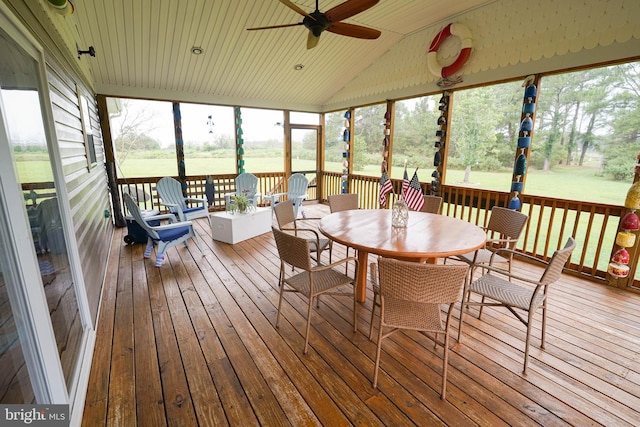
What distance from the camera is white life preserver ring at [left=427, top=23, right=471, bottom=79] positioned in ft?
13.2

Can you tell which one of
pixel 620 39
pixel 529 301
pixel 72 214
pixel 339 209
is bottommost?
pixel 529 301

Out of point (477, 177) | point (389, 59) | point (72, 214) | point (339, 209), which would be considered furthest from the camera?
point (389, 59)

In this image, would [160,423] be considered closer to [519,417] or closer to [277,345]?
[277,345]

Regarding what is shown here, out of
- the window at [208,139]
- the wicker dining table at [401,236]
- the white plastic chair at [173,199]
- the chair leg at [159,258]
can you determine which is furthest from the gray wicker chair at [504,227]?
the window at [208,139]

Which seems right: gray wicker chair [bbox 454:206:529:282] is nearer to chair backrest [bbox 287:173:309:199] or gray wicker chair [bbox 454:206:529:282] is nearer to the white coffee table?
the white coffee table

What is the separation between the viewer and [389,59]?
5.43m

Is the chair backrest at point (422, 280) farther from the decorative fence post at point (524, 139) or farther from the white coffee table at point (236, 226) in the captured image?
the white coffee table at point (236, 226)

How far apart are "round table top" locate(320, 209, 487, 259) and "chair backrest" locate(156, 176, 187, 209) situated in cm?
316

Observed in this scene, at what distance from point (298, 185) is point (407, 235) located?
3.41 meters

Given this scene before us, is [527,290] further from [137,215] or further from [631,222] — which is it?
[137,215]

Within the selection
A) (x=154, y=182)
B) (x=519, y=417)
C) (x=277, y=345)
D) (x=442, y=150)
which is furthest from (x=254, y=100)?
(x=519, y=417)

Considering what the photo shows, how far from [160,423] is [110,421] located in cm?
26

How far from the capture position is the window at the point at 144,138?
566cm

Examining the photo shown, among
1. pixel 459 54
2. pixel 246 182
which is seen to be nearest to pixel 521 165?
pixel 459 54
